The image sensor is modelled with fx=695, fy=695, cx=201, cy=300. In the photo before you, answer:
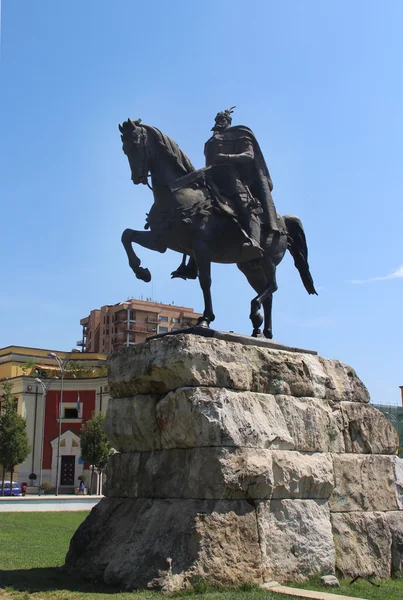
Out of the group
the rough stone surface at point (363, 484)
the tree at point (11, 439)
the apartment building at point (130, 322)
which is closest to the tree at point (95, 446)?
the tree at point (11, 439)

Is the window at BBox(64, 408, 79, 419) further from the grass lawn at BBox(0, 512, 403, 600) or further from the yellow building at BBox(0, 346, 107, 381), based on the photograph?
the grass lawn at BBox(0, 512, 403, 600)

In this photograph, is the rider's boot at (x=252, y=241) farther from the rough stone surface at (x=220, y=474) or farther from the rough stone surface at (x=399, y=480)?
the rough stone surface at (x=399, y=480)

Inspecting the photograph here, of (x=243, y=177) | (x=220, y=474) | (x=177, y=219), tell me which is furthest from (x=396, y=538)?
(x=243, y=177)

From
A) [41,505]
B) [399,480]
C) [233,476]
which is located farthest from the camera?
[41,505]

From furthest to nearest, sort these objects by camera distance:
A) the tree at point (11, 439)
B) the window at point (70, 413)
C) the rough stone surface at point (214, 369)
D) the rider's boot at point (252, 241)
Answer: the window at point (70, 413)
the tree at point (11, 439)
the rider's boot at point (252, 241)
the rough stone surface at point (214, 369)

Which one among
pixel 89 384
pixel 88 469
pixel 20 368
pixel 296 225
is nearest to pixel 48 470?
pixel 88 469

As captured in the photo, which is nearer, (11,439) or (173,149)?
(173,149)

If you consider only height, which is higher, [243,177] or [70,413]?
[70,413]

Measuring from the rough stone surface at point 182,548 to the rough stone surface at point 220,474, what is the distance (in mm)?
145

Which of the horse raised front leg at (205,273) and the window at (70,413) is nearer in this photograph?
the horse raised front leg at (205,273)

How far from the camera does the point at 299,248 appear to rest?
10516 millimetres

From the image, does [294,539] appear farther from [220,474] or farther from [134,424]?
[134,424]

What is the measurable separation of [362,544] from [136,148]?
217 inches

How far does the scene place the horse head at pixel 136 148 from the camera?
28.6 ft
